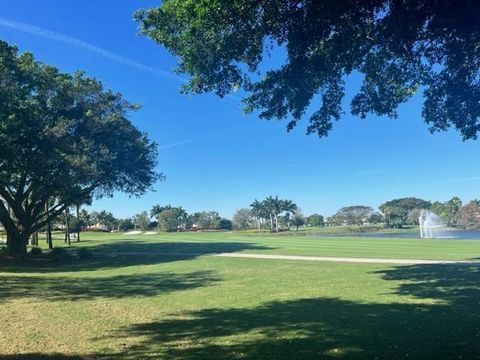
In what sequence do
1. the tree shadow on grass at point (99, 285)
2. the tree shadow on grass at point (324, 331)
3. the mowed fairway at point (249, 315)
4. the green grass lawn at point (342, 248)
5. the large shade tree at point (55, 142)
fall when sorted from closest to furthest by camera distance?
the tree shadow on grass at point (324, 331) → the mowed fairway at point (249, 315) → the tree shadow on grass at point (99, 285) → the large shade tree at point (55, 142) → the green grass lawn at point (342, 248)

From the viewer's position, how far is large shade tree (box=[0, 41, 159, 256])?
1008 inches

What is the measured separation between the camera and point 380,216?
150 meters

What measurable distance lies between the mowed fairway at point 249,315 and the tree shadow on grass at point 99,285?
36 millimetres

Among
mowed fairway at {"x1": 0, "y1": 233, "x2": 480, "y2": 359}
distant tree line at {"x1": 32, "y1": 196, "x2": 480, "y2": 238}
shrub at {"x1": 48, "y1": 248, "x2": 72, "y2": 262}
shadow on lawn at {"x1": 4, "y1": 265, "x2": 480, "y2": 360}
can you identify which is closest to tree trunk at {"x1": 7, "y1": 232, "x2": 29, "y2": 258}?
shrub at {"x1": 48, "y1": 248, "x2": 72, "y2": 262}

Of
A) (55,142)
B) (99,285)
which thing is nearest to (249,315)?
(99,285)

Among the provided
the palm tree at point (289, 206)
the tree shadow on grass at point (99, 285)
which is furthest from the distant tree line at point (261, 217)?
the tree shadow on grass at point (99, 285)

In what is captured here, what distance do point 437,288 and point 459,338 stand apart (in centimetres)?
649

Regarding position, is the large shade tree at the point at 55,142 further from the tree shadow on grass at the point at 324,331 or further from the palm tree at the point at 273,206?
the palm tree at the point at 273,206

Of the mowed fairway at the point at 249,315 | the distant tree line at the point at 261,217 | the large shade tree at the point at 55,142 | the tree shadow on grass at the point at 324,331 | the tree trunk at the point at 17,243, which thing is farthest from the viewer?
the distant tree line at the point at 261,217

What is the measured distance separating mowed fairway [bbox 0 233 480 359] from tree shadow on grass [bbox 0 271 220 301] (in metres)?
0.04

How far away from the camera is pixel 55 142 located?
27234 mm

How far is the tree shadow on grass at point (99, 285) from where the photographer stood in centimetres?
1421

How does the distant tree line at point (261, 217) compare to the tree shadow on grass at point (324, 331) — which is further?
the distant tree line at point (261, 217)

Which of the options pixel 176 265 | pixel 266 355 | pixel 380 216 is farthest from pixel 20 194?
pixel 380 216
